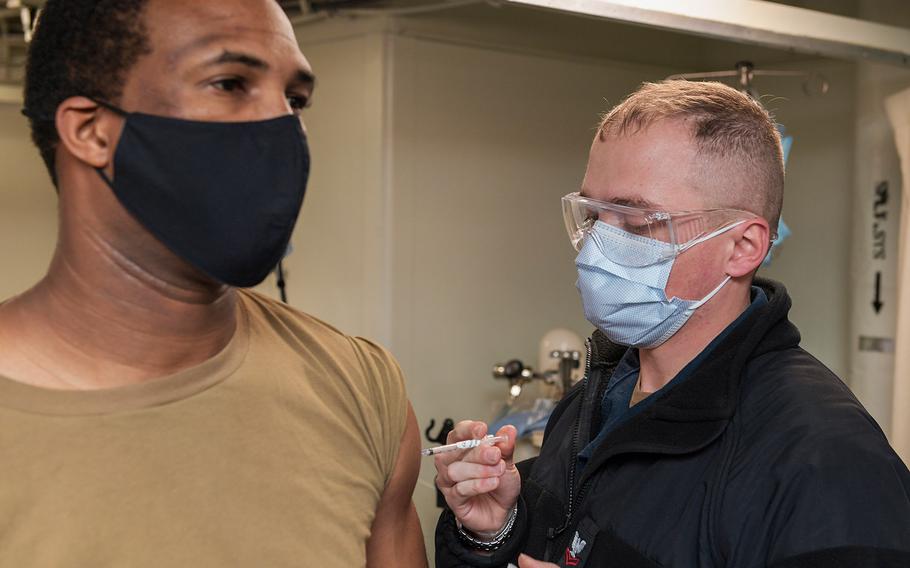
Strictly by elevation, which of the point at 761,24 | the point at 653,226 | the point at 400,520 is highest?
the point at 761,24

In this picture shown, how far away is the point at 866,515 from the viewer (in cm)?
123

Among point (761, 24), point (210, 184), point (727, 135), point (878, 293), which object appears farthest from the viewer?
point (878, 293)

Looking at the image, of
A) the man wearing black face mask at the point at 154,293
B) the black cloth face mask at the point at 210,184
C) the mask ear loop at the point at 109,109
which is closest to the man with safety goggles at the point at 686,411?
the man wearing black face mask at the point at 154,293

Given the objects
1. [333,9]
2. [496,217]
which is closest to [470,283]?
[496,217]

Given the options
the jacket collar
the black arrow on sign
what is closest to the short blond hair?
the jacket collar

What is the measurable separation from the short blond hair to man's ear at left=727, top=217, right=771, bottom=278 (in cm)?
3

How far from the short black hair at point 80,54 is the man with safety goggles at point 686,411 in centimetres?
78

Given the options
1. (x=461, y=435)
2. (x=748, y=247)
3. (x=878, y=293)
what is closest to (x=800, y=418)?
(x=748, y=247)

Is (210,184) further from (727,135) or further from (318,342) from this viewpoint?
(727,135)

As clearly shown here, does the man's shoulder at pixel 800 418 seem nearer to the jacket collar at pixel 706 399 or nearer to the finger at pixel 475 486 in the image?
the jacket collar at pixel 706 399

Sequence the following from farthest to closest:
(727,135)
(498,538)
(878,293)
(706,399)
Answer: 1. (878,293)
2. (498,538)
3. (727,135)
4. (706,399)

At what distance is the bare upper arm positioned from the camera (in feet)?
4.85

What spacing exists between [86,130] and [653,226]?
0.87 m

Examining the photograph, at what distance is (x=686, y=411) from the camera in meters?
1.46
